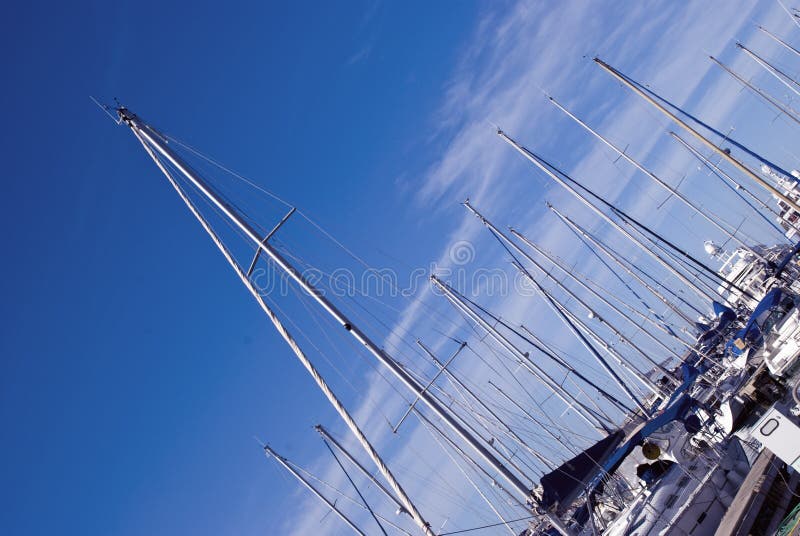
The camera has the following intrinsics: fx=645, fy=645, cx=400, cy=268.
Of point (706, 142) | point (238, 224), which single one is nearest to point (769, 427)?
point (706, 142)

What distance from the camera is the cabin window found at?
51.4 ft

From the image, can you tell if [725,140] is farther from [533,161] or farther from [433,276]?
[433,276]

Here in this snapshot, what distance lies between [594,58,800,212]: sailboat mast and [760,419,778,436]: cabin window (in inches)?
219

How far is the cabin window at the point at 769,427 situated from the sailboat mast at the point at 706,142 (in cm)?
556

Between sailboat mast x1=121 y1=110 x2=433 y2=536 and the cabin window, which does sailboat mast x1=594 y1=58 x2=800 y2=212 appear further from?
sailboat mast x1=121 y1=110 x2=433 y2=536

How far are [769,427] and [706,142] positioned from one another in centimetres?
1006

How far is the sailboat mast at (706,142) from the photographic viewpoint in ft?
58.3

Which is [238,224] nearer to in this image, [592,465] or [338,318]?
[338,318]

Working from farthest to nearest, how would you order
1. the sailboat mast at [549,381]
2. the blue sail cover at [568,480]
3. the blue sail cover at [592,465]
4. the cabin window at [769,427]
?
the sailboat mast at [549,381] → the blue sail cover at [592,465] → the blue sail cover at [568,480] → the cabin window at [769,427]

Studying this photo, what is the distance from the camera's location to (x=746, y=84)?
4103 centimetres

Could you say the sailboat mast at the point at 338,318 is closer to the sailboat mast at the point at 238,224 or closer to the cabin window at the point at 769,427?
the sailboat mast at the point at 238,224

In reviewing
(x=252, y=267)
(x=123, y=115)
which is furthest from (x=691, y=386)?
(x=123, y=115)

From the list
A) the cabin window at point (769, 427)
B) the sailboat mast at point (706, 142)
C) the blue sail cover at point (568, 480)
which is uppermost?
the sailboat mast at point (706, 142)

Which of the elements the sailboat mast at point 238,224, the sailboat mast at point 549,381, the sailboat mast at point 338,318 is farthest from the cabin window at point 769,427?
the sailboat mast at point 549,381
